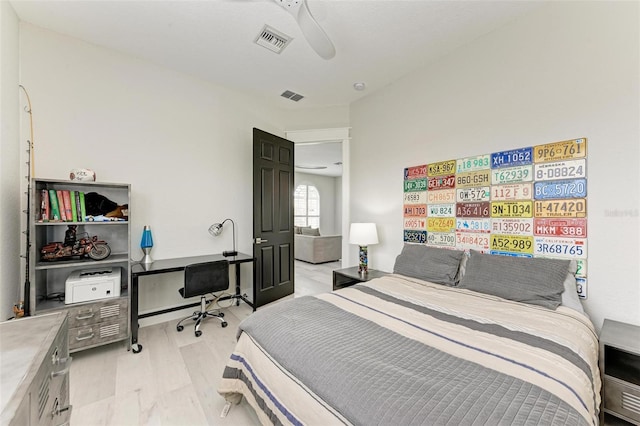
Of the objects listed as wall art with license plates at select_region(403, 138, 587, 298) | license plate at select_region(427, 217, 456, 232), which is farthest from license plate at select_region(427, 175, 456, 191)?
license plate at select_region(427, 217, 456, 232)

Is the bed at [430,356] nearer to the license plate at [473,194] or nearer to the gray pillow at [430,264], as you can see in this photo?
the gray pillow at [430,264]

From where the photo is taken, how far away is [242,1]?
79.4 inches

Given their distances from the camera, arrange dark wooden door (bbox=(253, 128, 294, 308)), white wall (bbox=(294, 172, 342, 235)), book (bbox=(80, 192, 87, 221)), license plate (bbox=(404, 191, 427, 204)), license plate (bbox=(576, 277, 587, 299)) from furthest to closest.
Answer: white wall (bbox=(294, 172, 342, 235)), dark wooden door (bbox=(253, 128, 294, 308)), license plate (bbox=(404, 191, 427, 204)), book (bbox=(80, 192, 87, 221)), license plate (bbox=(576, 277, 587, 299))

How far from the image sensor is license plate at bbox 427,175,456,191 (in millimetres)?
2633

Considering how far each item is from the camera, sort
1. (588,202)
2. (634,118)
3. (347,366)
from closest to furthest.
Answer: (347,366), (634,118), (588,202)

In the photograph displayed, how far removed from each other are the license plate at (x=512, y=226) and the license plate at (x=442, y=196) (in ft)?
1.41

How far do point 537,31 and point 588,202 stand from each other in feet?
4.63

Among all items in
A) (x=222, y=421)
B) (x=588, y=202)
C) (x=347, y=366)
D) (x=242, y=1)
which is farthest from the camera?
(x=242, y=1)

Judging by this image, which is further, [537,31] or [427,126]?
[427,126]

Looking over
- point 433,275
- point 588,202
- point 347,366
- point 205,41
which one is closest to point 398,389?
point 347,366

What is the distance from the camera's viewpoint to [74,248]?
232cm

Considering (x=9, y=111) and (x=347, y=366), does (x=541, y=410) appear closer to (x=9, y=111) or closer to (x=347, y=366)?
(x=347, y=366)

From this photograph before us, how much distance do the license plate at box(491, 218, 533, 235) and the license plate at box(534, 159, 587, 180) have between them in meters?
0.37

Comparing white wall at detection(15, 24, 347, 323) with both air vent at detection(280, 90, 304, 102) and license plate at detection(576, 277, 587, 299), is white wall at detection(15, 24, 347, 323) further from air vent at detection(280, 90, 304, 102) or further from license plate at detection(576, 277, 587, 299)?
license plate at detection(576, 277, 587, 299)
